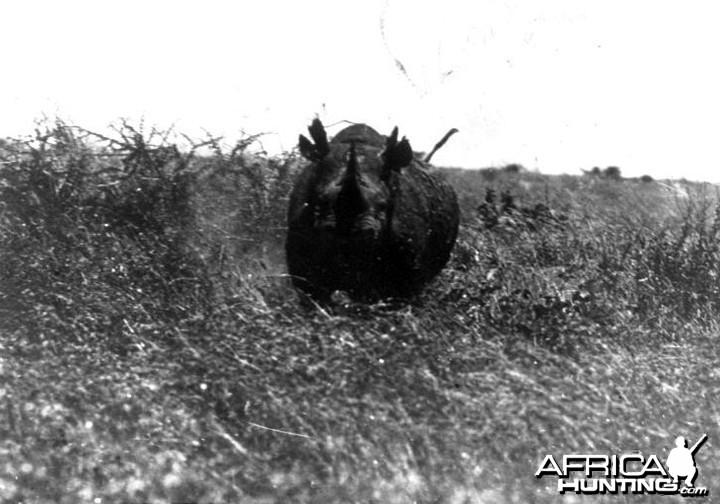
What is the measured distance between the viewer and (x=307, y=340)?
6.45 meters

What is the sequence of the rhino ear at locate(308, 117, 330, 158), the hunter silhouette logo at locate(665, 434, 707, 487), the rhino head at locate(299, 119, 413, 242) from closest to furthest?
the hunter silhouette logo at locate(665, 434, 707, 487) < the rhino head at locate(299, 119, 413, 242) < the rhino ear at locate(308, 117, 330, 158)

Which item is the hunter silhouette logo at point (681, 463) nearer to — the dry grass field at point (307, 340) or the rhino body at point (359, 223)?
the dry grass field at point (307, 340)

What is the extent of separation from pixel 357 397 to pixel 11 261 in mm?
2907

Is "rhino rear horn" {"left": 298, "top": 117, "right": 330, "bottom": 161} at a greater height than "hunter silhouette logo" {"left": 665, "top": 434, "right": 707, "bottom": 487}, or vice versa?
"rhino rear horn" {"left": 298, "top": 117, "right": 330, "bottom": 161}

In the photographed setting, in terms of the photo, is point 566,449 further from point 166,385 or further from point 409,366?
point 166,385

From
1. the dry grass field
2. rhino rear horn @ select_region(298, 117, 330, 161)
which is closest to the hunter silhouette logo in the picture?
the dry grass field

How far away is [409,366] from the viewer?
638 cm

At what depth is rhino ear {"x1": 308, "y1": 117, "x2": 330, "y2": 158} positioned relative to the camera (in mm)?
6945
